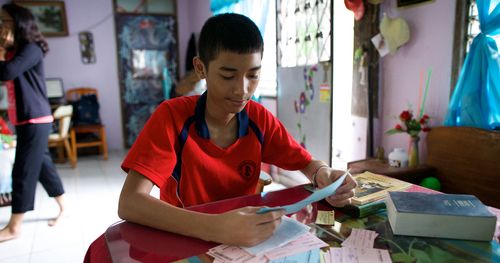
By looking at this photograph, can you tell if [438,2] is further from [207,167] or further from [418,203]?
[207,167]

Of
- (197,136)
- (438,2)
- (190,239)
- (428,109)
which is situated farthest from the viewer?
(428,109)

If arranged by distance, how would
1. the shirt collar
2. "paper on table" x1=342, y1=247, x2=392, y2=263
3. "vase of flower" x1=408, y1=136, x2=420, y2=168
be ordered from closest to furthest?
"paper on table" x1=342, y1=247, x2=392, y2=263 < the shirt collar < "vase of flower" x1=408, y1=136, x2=420, y2=168

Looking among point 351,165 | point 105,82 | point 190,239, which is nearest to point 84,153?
point 105,82

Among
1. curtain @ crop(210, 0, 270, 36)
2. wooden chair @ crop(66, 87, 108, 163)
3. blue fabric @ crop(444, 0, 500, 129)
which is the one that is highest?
curtain @ crop(210, 0, 270, 36)

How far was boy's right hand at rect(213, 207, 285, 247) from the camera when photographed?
0.70 m

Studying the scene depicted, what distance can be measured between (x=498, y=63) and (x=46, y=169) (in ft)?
9.23

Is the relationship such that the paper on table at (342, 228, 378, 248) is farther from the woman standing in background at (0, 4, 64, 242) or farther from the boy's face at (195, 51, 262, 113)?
the woman standing in background at (0, 4, 64, 242)

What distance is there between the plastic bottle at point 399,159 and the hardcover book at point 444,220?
4.08ft

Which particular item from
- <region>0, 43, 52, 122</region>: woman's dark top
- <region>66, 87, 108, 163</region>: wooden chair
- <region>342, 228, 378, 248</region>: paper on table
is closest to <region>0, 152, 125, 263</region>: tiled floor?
<region>66, 87, 108, 163</region>: wooden chair

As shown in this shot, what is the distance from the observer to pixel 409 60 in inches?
82.9

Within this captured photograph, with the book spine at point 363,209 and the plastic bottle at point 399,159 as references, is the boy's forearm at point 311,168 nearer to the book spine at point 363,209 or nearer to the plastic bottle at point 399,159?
the book spine at point 363,209

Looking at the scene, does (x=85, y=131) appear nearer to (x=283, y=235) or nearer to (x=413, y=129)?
(x=413, y=129)

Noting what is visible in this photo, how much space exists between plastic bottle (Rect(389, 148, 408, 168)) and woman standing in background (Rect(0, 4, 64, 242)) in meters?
2.24

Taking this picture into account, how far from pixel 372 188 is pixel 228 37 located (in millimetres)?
609
